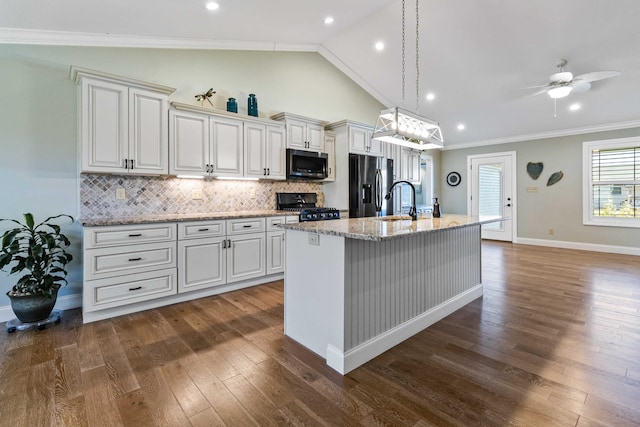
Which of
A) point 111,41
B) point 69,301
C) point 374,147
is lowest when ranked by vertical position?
point 69,301

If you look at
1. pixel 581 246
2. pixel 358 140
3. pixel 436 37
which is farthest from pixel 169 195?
pixel 581 246

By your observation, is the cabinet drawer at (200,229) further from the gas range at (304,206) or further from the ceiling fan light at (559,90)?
the ceiling fan light at (559,90)

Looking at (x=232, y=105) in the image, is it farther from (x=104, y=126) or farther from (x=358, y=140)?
(x=358, y=140)

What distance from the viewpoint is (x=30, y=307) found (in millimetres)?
2521

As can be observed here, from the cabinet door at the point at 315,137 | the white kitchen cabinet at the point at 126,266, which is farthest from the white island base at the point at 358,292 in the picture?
the cabinet door at the point at 315,137

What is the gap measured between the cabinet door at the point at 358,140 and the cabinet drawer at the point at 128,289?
311 centimetres

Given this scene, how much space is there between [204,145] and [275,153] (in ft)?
3.27

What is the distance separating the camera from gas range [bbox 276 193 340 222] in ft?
12.7

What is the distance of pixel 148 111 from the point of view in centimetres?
315

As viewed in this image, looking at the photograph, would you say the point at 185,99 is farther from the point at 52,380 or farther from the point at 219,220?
the point at 52,380

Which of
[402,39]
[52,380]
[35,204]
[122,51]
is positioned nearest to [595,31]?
[402,39]

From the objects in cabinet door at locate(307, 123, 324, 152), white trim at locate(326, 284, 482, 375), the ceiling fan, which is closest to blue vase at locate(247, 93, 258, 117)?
cabinet door at locate(307, 123, 324, 152)

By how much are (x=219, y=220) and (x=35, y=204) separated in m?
1.68

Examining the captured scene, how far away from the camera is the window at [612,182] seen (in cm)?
560
